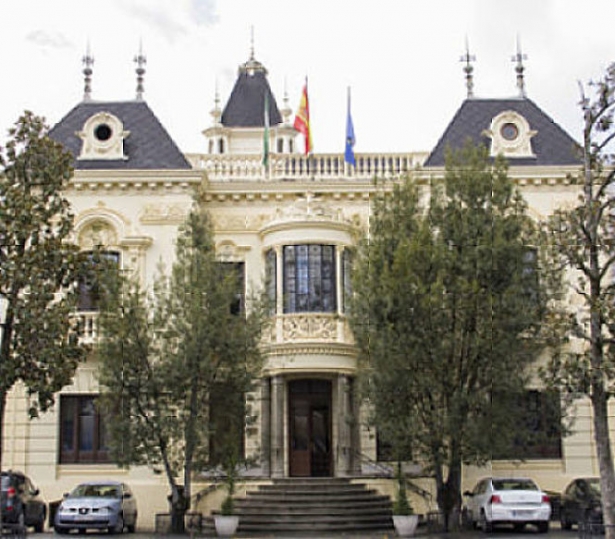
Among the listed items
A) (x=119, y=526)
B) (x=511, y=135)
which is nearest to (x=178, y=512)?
(x=119, y=526)

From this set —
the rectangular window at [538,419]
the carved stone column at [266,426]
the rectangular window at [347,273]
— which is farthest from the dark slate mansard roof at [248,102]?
the rectangular window at [538,419]

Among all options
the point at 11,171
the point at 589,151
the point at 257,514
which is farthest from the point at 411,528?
the point at 11,171

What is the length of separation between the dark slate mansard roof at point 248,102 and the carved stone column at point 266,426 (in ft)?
82.3

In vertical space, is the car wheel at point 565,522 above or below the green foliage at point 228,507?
below

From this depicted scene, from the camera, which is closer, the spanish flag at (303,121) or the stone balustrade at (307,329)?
the stone balustrade at (307,329)

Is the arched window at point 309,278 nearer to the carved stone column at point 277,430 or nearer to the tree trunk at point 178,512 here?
the carved stone column at point 277,430

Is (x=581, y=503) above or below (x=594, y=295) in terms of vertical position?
below

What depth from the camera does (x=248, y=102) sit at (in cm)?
5231

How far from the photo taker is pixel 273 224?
98.8ft

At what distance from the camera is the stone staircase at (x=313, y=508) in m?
25.1

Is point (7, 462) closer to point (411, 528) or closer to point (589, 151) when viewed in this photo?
point (411, 528)

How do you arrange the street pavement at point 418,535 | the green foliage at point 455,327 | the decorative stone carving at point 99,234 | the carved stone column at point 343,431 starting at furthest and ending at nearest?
the decorative stone carving at point 99,234, the carved stone column at point 343,431, the green foliage at point 455,327, the street pavement at point 418,535

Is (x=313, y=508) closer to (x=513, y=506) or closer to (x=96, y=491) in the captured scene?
(x=513, y=506)

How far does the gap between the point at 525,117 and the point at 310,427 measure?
45.1 feet
